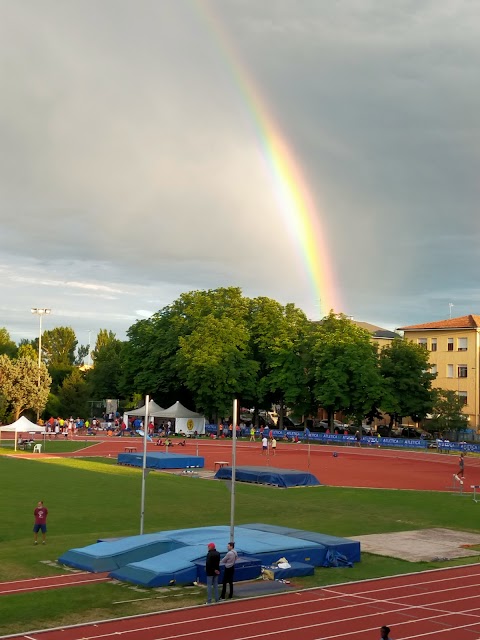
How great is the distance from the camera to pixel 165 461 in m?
58.9

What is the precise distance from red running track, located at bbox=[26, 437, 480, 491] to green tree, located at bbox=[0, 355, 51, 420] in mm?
10277

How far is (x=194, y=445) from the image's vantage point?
287 ft

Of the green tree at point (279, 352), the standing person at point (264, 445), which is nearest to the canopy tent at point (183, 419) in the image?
the green tree at point (279, 352)

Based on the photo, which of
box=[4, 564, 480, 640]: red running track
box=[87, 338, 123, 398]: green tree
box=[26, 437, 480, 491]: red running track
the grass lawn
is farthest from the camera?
box=[87, 338, 123, 398]: green tree

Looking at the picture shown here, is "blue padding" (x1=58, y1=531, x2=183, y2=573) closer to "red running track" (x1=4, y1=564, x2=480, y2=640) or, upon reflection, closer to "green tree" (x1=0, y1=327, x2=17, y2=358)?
"red running track" (x1=4, y1=564, x2=480, y2=640)

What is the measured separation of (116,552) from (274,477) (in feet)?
84.3

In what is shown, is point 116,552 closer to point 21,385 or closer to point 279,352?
point 21,385

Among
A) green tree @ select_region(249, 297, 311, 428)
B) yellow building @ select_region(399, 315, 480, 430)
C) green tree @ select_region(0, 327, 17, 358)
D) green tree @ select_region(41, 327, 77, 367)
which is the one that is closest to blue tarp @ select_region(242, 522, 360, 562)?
green tree @ select_region(249, 297, 311, 428)

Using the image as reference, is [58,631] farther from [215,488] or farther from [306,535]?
[215,488]

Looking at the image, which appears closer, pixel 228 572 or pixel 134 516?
pixel 228 572

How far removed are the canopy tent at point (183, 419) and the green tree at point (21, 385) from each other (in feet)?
47.1

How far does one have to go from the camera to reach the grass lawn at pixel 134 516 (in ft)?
69.9

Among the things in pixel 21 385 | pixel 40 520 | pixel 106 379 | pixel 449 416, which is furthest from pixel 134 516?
pixel 106 379

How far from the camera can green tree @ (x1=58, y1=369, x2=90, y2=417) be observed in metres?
119
